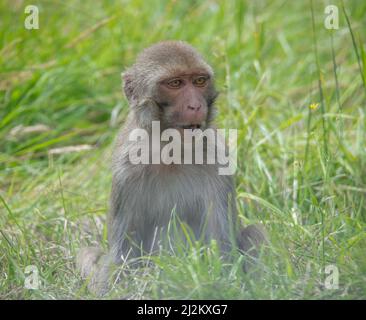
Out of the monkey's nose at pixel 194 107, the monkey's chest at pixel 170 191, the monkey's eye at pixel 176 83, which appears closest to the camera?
the monkey's nose at pixel 194 107

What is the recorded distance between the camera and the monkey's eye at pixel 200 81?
4.93m

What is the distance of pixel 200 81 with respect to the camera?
194 inches

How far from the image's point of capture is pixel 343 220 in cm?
513

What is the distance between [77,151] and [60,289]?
276 cm

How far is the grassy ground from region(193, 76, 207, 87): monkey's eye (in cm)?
103

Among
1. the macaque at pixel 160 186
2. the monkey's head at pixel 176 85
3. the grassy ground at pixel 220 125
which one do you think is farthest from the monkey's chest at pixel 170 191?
the grassy ground at pixel 220 125

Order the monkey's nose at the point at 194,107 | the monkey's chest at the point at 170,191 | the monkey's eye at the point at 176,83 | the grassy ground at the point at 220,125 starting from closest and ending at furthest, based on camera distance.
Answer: the grassy ground at the point at 220,125
the monkey's nose at the point at 194,107
the monkey's eye at the point at 176,83
the monkey's chest at the point at 170,191

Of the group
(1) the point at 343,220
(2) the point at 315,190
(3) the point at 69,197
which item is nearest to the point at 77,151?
(3) the point at 69,197

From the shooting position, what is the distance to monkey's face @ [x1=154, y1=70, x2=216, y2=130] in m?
4.73

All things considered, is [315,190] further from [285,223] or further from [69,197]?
[69,197]

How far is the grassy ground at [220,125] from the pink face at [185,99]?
0.85 metres

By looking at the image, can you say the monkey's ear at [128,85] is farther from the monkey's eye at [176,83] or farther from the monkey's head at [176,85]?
the monkey's eye at [176,83]

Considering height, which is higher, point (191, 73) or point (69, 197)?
point (191, 73)
